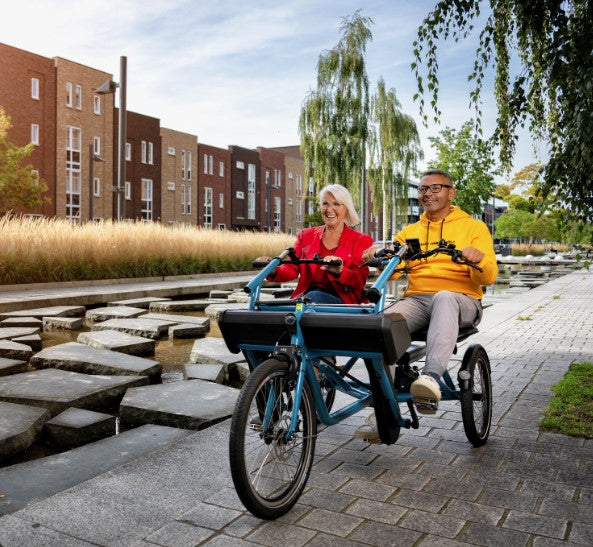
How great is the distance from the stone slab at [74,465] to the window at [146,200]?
50.0 m

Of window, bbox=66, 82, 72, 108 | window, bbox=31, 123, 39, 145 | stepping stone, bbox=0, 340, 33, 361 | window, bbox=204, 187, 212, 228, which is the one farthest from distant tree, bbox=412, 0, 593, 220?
window, bbox=204, 187, 212, 228

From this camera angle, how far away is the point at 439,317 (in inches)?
142

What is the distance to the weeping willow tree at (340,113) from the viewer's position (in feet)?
101

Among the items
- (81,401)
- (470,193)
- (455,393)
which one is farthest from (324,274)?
(470,193)

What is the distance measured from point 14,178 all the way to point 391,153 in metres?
19.2

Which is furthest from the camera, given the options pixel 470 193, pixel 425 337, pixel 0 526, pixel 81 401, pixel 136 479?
pixel 470 193

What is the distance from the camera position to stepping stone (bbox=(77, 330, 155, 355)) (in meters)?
6.84

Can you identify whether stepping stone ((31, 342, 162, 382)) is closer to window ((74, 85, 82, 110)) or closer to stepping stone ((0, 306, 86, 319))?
stepping stone ((0, 306, 86, 319))

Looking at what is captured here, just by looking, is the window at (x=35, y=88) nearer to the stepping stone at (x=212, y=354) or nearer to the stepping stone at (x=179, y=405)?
the stepping stone at (x=212, y=354)

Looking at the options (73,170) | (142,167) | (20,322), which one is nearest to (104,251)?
(20,322)

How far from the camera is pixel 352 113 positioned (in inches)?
1227

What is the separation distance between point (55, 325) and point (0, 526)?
675cm

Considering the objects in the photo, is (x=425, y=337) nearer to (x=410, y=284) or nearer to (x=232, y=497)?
(x=410, y=284)

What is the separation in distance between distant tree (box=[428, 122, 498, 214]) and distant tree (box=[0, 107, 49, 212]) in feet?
68.3
